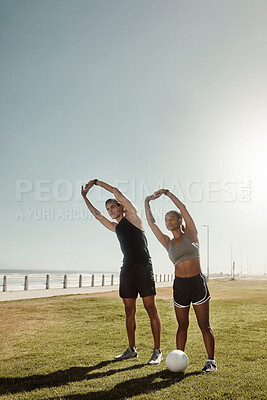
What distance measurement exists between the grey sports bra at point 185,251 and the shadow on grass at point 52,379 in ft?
5.89

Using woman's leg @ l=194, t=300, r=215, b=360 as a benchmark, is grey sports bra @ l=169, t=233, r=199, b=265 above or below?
above

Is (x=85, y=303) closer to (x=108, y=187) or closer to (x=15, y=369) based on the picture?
(x=15, y=369)

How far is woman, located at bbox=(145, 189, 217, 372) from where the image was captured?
4.95 meters

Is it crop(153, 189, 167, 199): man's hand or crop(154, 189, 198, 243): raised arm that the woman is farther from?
crop(153, 189, 167, 199): man's hand

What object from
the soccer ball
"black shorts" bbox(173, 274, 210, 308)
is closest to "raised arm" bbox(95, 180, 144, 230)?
"black shorts" bbox(173, 274, 210, 308)

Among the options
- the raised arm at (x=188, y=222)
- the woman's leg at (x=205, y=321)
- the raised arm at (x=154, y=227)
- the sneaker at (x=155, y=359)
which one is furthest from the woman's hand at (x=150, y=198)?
the sneaker at (x=155, y=359)

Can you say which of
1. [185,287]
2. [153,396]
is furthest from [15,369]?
[185,287]

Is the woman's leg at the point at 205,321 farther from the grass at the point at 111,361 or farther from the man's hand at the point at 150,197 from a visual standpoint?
the man's hand at the point at 150,197

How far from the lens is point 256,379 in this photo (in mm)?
4816

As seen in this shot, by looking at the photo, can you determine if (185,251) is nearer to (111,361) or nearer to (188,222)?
(188,222)

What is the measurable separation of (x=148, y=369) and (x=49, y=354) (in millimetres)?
2158

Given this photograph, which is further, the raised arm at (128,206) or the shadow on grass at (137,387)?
the raised arm at (128,206)

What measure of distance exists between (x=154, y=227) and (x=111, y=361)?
2.33 meters

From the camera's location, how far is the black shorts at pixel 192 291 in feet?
16.2
